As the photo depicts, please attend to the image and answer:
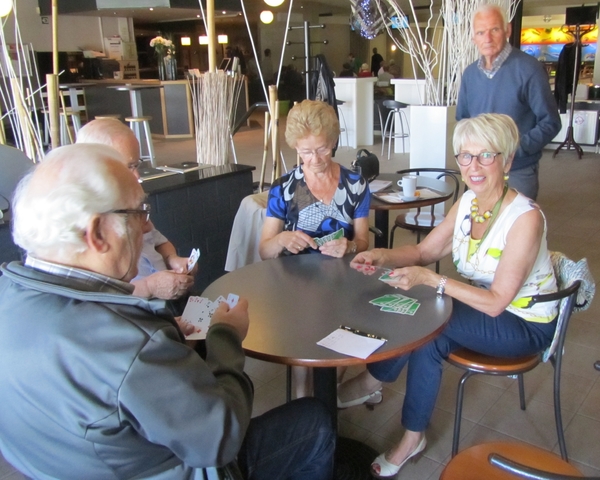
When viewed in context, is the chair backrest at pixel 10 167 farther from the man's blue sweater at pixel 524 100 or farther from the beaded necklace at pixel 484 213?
the man's blue sweater at pixel 524 100

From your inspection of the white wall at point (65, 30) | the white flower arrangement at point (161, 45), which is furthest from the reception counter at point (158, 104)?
the white wall at point (65, 30)

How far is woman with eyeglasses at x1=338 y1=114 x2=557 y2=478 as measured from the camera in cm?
170

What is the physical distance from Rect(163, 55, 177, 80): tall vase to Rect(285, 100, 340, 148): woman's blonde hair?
32.0 ft

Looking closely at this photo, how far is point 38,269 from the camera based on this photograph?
98 cm

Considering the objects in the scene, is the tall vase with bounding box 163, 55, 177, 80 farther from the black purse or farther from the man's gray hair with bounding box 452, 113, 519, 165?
the man's gray hair with bounding box 452, 113, 519, 165

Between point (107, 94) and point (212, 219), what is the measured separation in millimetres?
8594

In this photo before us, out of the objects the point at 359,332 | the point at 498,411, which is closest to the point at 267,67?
the point at 498,411

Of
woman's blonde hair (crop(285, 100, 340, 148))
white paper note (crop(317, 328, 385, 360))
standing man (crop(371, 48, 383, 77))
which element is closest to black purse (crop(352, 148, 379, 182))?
woman's blonde hair (crop(285, 100, 340, 148))

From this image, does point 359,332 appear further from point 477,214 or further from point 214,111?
point 214,111

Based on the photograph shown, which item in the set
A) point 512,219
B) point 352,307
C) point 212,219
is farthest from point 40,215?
point 212,219

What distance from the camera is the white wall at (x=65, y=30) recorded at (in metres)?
10.6

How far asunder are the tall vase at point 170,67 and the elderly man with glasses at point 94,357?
424 inches

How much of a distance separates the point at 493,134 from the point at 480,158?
86 millimetres

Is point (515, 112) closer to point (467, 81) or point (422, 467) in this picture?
point (467, 81)
